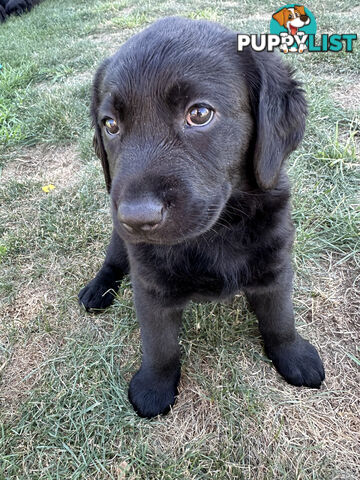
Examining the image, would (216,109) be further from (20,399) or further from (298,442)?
(20,399)

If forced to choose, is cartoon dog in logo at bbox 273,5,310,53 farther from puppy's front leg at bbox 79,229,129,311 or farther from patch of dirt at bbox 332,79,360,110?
puppy's front leg at bbox 79,229,129,311

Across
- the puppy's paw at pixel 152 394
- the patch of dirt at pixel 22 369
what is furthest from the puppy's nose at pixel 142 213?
the patch of dirt at pixel 22 369

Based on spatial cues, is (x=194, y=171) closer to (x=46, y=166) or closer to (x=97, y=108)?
(x=97, y=108)

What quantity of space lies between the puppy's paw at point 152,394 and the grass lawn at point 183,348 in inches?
1.6

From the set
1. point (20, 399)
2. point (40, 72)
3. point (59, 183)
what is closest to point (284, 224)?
point (20, 399)

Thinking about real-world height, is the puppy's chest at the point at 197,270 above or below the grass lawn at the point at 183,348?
above

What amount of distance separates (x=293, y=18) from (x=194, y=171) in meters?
4.47

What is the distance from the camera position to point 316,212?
2.48 metres

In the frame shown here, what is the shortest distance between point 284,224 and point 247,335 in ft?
2.33

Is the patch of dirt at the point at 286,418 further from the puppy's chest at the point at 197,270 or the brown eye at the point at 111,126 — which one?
the brown eye at the point at 111,126

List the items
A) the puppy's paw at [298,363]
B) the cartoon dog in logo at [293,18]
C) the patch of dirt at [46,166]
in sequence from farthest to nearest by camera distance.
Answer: the cartoon dog in logo at [293,18] < the patch of dirt at [46,166] < the puppy's paw at [298,363]

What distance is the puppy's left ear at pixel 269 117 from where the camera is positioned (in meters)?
1.40

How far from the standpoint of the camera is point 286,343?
182 centimetres

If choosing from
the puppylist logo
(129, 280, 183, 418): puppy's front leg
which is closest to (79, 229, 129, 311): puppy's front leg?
(129, 280, 183, 418): puppy's front leg
